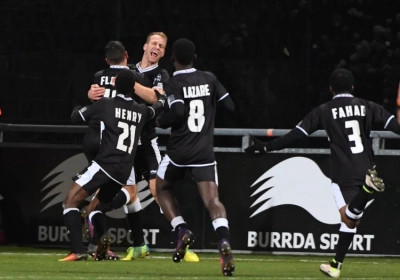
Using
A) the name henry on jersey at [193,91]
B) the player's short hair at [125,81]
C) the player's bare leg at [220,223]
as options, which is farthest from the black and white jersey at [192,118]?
the player's short hair at [125,81]

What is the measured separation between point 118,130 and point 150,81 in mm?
1288

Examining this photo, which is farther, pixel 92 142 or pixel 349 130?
pixel 92 142

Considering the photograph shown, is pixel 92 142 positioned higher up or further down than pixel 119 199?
higher up

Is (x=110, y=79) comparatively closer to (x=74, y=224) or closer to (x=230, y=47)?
(x=74, y=224)

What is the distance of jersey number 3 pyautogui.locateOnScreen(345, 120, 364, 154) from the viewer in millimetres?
9953

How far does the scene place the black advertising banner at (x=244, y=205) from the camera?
490 inches

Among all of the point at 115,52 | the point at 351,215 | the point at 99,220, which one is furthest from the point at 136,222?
the point at 351,215

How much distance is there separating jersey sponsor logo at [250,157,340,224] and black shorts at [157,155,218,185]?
274 centimetres

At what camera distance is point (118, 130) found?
1053 centimetres

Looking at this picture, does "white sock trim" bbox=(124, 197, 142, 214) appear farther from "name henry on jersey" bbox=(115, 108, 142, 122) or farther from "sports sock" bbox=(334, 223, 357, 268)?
"sports sock" bbox=(334, 223, 357, 268)

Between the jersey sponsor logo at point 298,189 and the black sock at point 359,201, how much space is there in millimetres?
2615

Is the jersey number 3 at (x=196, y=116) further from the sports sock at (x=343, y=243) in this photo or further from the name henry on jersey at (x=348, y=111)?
the sports sock at (x=343, y=243)

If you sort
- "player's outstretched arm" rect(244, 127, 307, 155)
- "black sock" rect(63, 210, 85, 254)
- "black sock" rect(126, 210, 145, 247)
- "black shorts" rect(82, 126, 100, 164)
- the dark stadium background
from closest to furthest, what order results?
"player's outstretched arm" rect(244, 127, 307, 155) → "black sock" rect(63, 210, 85, 254) → "black shorts" rect(82, 126, 100, 164) → "black sock" rect(126, 210, 145, 247) → the dark stadium background

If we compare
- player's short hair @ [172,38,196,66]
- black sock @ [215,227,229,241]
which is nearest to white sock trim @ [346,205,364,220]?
black sock @ [215,227,229,241]
